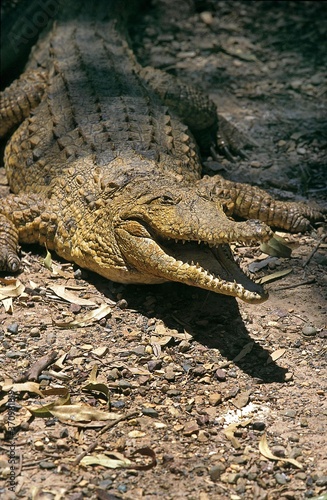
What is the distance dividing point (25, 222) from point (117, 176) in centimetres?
85

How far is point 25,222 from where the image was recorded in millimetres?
5359

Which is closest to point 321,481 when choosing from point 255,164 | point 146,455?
point 146,455

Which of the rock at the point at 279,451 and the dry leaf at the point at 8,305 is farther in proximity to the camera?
the dry leaf at the point at 8,305

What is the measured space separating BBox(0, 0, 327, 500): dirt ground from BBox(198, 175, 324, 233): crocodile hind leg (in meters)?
0.12

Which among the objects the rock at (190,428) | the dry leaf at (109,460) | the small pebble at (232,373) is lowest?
the small pebble at (232,373)

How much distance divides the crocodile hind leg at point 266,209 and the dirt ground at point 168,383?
0.39 ft

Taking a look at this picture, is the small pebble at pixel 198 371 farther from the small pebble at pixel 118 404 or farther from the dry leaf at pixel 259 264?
the dry leaf at pixel 259 264

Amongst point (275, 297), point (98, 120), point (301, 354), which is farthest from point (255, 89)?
point (301, 354)

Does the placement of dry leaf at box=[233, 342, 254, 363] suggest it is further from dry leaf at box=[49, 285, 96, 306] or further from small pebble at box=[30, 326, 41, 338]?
small pebble at box=[30, 326, 41, 338]

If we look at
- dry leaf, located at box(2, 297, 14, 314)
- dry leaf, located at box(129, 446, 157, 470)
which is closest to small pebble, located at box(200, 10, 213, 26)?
dry leaf, located at box(2, 297, 14, 314)

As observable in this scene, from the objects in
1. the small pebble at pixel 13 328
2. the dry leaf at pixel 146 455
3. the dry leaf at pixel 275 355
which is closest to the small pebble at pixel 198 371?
the dry leaf at pixel 275 355

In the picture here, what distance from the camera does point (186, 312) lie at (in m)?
4.78

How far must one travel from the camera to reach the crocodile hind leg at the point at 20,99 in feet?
21.1

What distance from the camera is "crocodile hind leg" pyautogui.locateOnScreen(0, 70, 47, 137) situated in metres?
6.42
